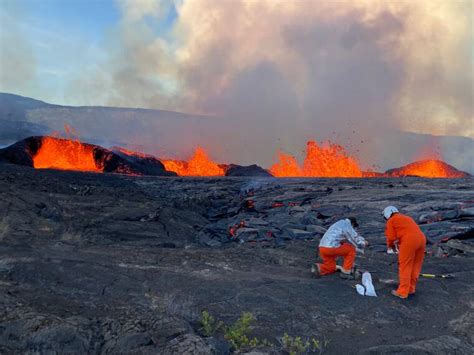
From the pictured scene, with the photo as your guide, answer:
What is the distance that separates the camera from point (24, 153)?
40469mm

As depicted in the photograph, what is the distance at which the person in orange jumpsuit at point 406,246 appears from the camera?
28.4 ft

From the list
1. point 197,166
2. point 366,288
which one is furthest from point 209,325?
point 197,166

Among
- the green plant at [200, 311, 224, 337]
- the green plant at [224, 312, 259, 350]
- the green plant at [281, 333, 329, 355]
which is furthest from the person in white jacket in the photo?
the green plant at [200, 311, 224, 337]

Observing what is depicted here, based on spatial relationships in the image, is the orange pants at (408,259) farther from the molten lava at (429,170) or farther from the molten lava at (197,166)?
the molten lava at (429,170)

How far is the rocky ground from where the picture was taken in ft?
21.4

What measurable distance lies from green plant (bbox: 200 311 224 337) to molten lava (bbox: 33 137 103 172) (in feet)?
122

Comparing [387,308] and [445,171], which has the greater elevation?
[445,171]

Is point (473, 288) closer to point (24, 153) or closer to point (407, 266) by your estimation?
point (407, 266)

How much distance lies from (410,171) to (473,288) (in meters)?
44.0

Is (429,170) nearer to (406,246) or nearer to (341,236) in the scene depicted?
(341,236)

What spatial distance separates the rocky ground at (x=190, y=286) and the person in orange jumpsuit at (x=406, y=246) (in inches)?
14.4

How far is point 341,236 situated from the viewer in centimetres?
939

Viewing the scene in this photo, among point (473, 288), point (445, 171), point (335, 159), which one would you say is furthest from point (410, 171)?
point (473, 288)

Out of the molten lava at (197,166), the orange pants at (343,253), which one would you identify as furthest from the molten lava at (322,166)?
the orange pants at (343,253)
